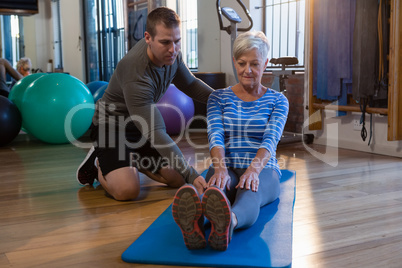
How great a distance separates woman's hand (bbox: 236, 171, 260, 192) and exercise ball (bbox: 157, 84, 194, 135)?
2952 millimetres

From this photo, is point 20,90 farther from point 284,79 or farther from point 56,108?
point 284,79

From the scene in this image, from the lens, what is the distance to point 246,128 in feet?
6.80

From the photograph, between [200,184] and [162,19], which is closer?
[200,184]

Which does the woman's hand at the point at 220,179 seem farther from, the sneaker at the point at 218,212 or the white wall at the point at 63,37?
the white wall at the point at 63,37

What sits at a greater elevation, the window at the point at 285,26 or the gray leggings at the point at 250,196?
the window at the point at 285,26

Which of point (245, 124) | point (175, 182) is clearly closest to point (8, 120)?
point (175, 182)

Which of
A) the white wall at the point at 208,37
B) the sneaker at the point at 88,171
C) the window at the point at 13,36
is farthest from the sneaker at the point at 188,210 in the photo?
the window at the point at 13,36

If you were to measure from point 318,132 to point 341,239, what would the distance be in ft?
8.56

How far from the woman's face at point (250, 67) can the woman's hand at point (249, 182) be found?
17.4 inches

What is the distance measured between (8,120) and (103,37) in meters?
5.37

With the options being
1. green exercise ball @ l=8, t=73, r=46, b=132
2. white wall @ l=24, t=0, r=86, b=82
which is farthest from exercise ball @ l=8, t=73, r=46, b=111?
white wall @ l=24, t=0, r=86, b=82

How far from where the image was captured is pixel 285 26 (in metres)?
5.02

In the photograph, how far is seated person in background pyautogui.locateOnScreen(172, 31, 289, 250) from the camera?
1850mm

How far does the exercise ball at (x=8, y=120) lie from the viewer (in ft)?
13.9
